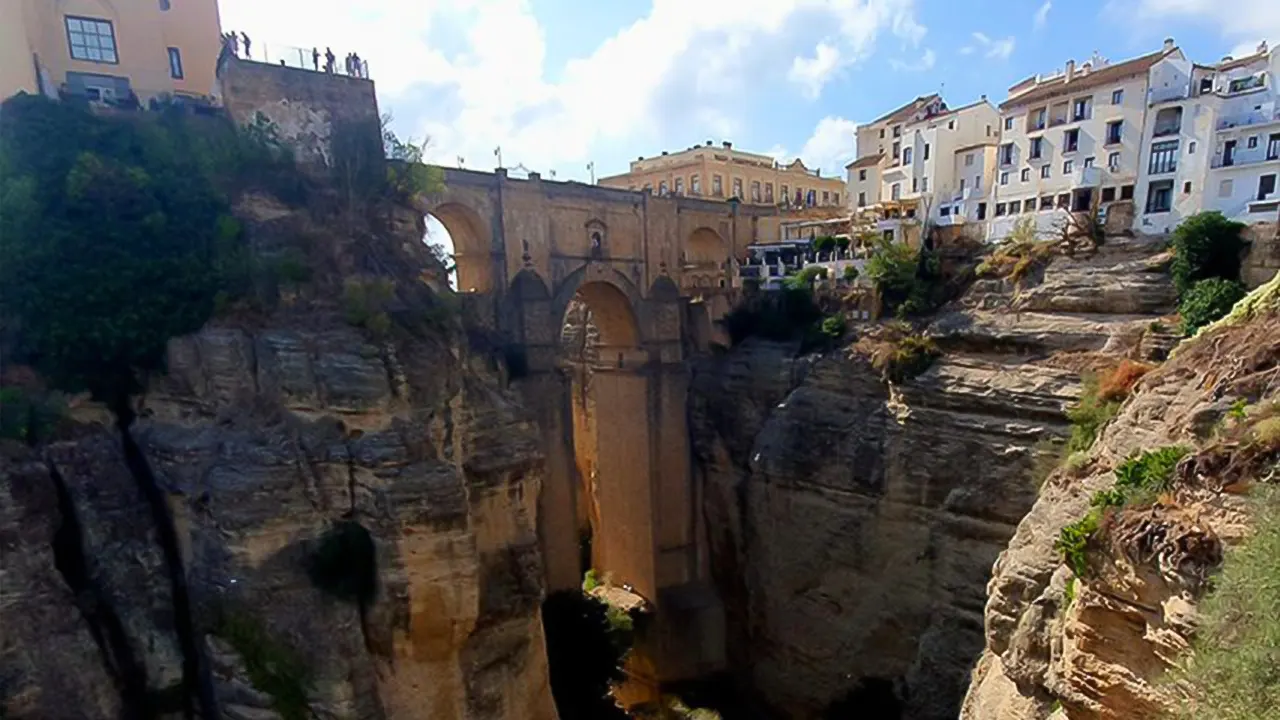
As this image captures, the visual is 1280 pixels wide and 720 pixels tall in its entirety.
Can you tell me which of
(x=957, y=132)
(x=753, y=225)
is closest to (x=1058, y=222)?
(x=957, y=132)

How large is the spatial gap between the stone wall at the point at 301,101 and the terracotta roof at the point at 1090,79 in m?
23.5

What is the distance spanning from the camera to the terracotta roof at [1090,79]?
2281 centimetres

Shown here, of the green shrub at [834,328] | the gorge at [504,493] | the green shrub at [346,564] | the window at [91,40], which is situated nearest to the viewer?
the gorge at [504,493]

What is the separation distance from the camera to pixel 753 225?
94.5ft

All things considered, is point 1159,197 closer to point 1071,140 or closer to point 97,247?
point 1071,140

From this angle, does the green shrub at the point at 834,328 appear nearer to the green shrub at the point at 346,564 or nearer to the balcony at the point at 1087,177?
the balcony at the point at 1087,177

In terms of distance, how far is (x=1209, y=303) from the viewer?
14.2m

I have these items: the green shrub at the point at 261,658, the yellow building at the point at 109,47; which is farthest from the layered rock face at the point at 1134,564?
the yellow building at the point at 109,47

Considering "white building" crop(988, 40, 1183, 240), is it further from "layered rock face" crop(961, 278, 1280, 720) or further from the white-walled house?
"layered rock face" crop(961, 278, 1280, 720)

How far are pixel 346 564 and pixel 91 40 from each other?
12.6 meters

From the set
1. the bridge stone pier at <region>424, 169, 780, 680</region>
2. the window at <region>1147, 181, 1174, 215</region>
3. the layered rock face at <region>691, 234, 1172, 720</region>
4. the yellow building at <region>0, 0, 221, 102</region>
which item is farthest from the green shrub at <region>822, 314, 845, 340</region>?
the yellow building at <region>0, 0, 221, 102</region>

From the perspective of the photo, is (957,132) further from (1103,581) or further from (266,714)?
(266,714)

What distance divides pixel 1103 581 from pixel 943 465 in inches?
440

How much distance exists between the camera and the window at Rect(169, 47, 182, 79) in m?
15.4
